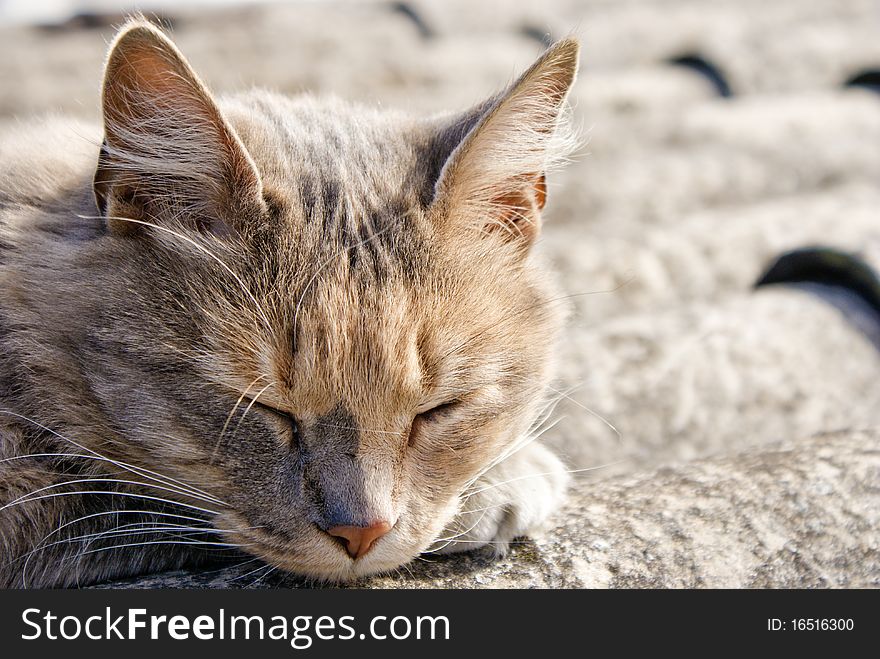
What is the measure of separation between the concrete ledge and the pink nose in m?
0.12

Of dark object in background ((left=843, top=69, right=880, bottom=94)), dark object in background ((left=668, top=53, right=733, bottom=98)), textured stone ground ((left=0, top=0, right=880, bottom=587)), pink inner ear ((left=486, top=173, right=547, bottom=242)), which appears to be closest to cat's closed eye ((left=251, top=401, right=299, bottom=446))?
textured stone ground ((left=0, top=0, right=880, bottom=587))

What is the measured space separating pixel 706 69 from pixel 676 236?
2.12 metres

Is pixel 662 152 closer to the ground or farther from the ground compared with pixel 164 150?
closer to the ground

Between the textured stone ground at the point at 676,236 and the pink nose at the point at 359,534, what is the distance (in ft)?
0.43

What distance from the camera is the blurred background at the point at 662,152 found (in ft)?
7.87

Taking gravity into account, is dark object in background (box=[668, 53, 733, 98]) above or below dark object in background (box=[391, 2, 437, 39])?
below

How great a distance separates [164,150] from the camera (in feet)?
5.37

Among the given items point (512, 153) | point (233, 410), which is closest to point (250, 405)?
point (233, 410)

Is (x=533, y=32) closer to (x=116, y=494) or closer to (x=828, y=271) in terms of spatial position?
(x=828, y=271)

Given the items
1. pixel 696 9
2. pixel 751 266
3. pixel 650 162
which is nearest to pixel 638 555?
pixel 751 266

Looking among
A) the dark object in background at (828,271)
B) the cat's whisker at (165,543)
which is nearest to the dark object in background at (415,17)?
the dark object in background at (828,271)

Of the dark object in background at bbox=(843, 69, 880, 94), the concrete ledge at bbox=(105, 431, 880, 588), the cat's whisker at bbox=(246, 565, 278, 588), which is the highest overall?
the cat's whisker at bbox=(246, 565, 278, 588)

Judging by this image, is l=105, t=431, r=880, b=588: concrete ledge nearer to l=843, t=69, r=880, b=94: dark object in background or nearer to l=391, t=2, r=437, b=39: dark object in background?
l=843, t=69, r=880, b=94: dark object in background

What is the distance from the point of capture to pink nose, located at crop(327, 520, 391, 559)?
1467mm
